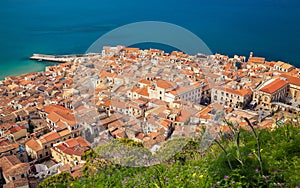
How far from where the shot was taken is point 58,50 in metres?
15.1

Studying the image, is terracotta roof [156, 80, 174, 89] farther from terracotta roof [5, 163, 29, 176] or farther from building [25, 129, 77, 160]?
terracotta roof [5, 163, 29, 176]

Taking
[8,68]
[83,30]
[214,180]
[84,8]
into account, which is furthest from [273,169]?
[84,8]

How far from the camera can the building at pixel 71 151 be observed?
4.71 meters

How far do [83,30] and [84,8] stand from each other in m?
11.4

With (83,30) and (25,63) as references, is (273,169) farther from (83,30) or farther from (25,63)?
(83,30)

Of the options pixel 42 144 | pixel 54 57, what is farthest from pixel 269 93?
pixel 54 57

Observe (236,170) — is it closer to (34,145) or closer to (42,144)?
(42,144)

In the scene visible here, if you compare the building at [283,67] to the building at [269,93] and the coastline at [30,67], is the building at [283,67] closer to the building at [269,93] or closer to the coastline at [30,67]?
the coastline at [30,67]

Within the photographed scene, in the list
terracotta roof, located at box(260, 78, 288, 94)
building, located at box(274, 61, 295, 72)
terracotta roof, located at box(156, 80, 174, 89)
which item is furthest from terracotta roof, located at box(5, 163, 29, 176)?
building, located at box(274, 61, 295, 72)

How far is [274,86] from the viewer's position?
738cm

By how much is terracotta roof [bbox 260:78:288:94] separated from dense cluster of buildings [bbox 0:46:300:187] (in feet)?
0.08

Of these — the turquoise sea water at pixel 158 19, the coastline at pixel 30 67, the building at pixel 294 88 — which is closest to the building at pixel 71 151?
Answer: the building at pixel 294 88

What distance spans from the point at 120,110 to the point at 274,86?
4140 mm

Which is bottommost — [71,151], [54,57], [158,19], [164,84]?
[71,151]
